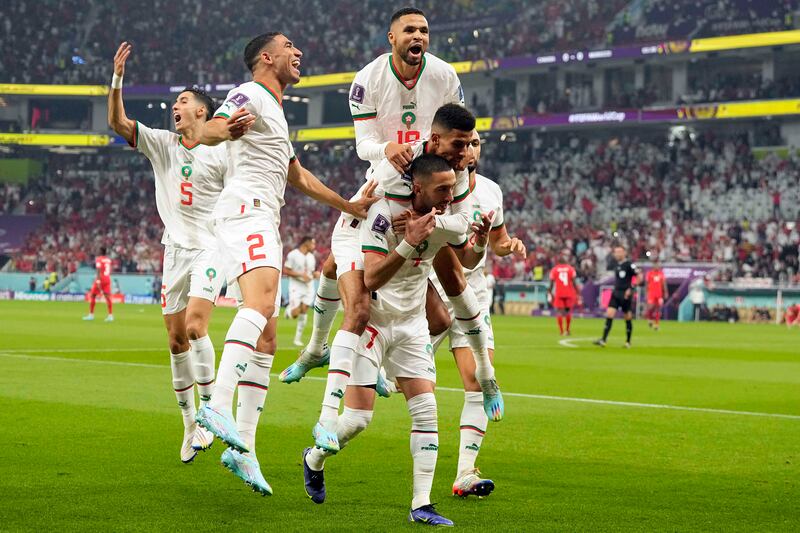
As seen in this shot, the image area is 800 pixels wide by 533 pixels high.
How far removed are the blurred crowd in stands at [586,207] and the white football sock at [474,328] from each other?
1368 inches

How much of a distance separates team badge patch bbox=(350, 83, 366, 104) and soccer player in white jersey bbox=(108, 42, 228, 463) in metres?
1.26

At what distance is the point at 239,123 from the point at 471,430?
2488 mm

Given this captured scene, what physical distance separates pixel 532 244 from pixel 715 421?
3739cm

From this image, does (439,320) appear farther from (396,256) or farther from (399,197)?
(396,256)

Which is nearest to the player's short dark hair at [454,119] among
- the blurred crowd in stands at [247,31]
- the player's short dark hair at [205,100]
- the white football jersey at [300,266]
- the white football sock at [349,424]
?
the white football sock at [349,424]

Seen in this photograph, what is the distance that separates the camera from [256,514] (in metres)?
5.83

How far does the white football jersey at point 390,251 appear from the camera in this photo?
6.27 metres

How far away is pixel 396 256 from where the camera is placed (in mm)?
6062

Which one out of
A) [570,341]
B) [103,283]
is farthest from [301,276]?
[103,283]

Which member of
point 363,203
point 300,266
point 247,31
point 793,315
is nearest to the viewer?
point 363,203

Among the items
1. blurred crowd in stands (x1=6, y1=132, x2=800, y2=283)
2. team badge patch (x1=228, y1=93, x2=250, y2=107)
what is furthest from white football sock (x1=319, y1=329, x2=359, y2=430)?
blurred crowd in stands (x1=6, y1=132, x2=800, y2=283)

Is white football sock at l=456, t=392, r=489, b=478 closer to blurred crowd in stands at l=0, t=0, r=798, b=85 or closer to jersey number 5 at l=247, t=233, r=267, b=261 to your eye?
jersey number 5 at l=247, t=233, r=267, b=261

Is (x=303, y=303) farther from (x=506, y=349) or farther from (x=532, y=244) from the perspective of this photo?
(x=532, y=244)

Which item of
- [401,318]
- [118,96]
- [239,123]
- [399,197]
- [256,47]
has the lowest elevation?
[401,318]
